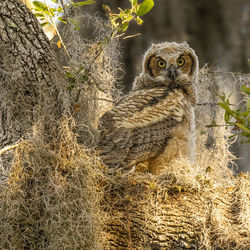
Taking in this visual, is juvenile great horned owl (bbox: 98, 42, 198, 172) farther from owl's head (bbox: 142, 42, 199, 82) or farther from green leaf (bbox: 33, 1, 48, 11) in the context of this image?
green leaf (bbox: 33, 1, 48, 11)

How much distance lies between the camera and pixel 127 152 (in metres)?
2.06

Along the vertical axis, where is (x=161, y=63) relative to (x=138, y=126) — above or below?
above

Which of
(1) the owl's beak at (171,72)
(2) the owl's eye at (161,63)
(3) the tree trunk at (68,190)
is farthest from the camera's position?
(2) the owl's eye at (161,63)

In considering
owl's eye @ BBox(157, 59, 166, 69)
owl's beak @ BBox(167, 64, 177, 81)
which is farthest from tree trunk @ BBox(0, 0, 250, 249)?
owl's eye @ BBox(157, 59, 166, 69)

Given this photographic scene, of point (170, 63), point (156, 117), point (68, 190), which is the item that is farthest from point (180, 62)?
point (68, 190)

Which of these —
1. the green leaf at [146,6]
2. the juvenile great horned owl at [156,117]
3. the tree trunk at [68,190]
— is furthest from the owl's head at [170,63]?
the tree trunk at [68,190]

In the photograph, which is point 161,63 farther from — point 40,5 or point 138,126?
point 40,5

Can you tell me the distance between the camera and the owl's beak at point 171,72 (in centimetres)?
252

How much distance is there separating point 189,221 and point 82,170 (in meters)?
0.53

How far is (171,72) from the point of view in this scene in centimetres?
253

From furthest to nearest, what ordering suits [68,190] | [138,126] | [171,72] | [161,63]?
[161,63] < [171,72] < [138,126] < [68,190]

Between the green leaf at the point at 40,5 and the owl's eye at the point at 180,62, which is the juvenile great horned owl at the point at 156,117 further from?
the green leaf at the point at 40,5

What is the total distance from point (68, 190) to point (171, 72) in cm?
121

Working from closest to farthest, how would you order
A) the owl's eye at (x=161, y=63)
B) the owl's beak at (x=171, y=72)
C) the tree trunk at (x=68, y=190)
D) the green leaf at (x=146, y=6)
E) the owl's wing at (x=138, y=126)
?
the tree trunk at (x=68, y=190) < the green leaf at (x=146, y=6) < the owl's wing at (x=138, y=126) < the owl's beak at (x=171, y=72) < the owl's eye at (x=161, y=63)
